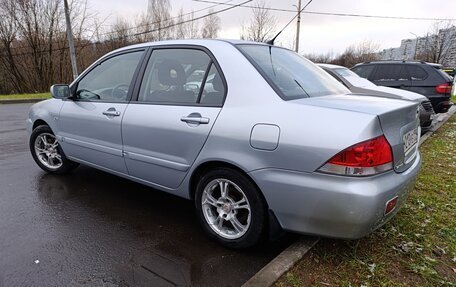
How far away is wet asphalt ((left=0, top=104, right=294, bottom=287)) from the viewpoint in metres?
2.36

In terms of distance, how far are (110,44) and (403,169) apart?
30.1 m

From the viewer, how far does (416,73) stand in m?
8.48

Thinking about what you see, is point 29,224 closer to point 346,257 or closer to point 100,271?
point 100,271

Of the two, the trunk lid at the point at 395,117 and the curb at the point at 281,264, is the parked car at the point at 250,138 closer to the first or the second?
the trunk lid at the point at 395,117

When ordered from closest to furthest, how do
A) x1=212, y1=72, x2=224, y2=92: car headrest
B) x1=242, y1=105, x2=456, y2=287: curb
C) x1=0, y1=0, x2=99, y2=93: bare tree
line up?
x1=242, y1=105, x2=456, y2=287: curb → x1=212, y1=72, x2=224, y2=92: car headrest → x1=0, y1=0, x2=99, y2=93: bare tree

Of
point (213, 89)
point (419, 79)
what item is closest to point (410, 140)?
point (213, 89)

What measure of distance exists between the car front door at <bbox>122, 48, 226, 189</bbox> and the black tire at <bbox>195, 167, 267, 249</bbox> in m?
0.26

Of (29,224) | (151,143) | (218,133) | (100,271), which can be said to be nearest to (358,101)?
(218,133)

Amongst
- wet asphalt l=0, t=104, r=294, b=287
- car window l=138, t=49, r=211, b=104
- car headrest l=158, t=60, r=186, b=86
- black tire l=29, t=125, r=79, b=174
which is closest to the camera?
wet asphalt l=0, t=104, r=294, b=287

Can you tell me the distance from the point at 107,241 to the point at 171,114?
124cm

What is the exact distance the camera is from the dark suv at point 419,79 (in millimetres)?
8133

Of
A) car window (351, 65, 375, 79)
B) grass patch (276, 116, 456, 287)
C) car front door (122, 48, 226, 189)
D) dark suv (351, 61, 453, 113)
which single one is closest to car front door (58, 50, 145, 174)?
car front door (122, 48, 226, 189)

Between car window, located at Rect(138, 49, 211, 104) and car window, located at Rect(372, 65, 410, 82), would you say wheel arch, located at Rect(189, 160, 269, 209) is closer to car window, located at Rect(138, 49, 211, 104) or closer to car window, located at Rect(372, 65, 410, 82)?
car window, located at Rect(138, 49, 211, 104)

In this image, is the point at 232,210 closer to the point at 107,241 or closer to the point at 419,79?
the point at 107,241
